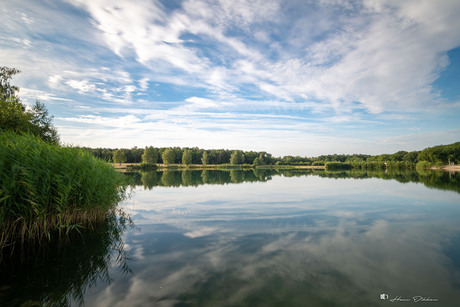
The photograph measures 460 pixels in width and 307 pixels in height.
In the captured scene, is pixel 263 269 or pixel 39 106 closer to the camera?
pixel 263 269

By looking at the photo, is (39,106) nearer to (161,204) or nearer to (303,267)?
(161,204)

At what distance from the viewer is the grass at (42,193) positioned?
23.3 ft

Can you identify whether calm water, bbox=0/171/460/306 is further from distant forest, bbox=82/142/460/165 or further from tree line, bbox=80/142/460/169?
distant forest, bbox=82/142/460/165

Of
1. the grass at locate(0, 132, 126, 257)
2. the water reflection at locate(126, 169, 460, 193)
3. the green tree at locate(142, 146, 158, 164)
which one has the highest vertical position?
the green tree at locate(142, 146, 158, 164)

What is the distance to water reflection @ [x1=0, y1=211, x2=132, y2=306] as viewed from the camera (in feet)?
17.2

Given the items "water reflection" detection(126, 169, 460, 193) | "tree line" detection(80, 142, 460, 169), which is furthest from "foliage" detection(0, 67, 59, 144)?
"tree line" detection(80, 142, 460, 169)

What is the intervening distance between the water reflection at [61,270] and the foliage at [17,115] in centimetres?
703

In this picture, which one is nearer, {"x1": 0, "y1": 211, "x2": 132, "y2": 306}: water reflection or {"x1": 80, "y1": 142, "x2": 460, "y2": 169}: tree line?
{"x1": 0, "y1": 211, "x2": 132, "y2": 306}: water reflection

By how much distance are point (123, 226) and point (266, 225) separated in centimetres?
703

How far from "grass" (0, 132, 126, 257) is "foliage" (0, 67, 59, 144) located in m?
4.22

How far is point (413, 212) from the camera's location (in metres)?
13.9

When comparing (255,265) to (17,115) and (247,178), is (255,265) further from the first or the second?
(247,178)

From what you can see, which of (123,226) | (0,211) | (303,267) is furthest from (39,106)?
(303,267)

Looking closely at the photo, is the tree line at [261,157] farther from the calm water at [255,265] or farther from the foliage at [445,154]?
the calm water at [255,265]
